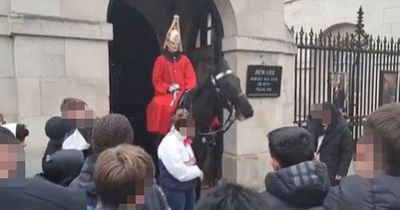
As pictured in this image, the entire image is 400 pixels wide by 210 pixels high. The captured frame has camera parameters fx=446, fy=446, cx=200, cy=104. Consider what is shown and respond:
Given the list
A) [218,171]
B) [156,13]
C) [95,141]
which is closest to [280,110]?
[218,171]

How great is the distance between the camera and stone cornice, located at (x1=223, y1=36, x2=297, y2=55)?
7027 mm

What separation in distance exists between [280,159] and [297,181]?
0.65ft

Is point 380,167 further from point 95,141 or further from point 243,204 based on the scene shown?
point 95,141

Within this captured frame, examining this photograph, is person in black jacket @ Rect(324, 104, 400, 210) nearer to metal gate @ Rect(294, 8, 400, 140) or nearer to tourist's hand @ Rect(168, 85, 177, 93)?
tourist's hand @ Rect(168, 85, 177, 93)

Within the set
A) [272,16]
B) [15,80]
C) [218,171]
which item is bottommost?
[218,171]

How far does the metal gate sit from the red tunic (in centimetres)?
253

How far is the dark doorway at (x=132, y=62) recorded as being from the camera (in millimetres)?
8023

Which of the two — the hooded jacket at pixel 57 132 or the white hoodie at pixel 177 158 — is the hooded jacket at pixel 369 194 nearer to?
the hooded jacket at pixel 57 132

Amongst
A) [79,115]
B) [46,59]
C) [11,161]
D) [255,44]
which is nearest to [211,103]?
[255,44]

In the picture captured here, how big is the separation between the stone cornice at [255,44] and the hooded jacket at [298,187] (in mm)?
4991

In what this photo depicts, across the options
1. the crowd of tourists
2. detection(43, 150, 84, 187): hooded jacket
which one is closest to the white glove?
detection(43, 150, 84, 187): hooded jacket

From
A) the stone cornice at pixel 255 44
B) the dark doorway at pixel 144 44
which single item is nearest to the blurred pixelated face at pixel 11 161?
the dark doorway at pixel 144 44

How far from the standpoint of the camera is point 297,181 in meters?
2.10

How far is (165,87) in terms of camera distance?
21.0 feet
